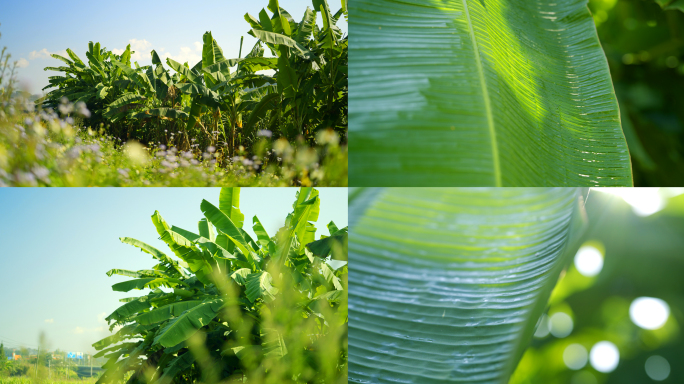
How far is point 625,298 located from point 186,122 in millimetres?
742

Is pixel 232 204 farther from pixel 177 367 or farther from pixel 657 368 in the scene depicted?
pixel 657 368

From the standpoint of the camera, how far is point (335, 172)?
59 cm

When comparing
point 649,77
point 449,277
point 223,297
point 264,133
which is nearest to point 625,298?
point 449,277

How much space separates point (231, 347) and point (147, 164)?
446 millimetres

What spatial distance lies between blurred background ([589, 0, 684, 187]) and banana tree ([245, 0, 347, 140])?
1.60 feet

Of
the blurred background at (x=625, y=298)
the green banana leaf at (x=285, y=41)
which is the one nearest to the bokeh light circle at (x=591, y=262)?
the blurred background at (x=625, y=298)

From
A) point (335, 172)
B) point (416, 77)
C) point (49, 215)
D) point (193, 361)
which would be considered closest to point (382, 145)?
point (416, 77)

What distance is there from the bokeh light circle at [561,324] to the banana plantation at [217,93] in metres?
0.41

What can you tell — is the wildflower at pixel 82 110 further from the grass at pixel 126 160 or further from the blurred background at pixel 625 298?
the blurred background at pixel 625 298

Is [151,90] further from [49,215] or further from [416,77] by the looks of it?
[416,77]

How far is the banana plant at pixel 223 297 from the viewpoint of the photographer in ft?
2.54

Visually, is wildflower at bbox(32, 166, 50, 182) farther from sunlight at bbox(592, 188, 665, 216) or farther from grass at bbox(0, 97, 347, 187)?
sunlight at bbox(592, 188, 665, 216)

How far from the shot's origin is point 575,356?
42 cm

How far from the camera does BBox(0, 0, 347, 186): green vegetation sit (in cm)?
59
